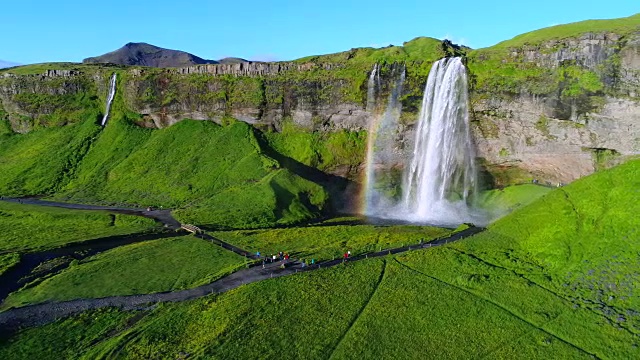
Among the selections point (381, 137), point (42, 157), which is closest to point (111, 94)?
point (42, 157)

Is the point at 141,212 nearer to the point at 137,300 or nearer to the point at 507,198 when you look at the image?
the point at 137,300

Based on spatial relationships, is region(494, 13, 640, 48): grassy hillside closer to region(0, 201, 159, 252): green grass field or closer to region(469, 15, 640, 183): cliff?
region(469, 15, 640, 183): cliff

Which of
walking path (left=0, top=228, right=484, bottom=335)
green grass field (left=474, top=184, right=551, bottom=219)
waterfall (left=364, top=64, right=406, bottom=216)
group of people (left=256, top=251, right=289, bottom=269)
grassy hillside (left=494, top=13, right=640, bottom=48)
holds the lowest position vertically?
walking path (left=0, top=228, right=484, bottom=335)

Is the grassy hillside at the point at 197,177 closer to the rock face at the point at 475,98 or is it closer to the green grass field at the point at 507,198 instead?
the rock face at the point at 475,98

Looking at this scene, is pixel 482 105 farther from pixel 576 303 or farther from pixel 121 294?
pixel 121 294

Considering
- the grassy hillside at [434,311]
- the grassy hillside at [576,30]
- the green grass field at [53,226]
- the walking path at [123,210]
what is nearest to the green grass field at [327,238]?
the grassy hillside at [434,311]

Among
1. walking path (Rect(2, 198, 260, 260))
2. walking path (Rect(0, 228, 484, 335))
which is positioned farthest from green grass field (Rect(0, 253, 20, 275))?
walking path (Rect(2, 198, 260, 260))

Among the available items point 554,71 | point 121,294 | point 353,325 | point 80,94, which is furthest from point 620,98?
point 80,94

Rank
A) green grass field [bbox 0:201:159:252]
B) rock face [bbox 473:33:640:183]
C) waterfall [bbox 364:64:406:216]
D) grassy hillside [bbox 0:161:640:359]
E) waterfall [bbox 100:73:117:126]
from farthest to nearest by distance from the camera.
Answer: waterfall [bbox 100:73:117:126], waterfall [bbox 364:64:406:216], rock face [bbox 473:33:640:183], green grass field [bbox 0:201:159:252], grassy hillside [bbox 0:161:640:359]
